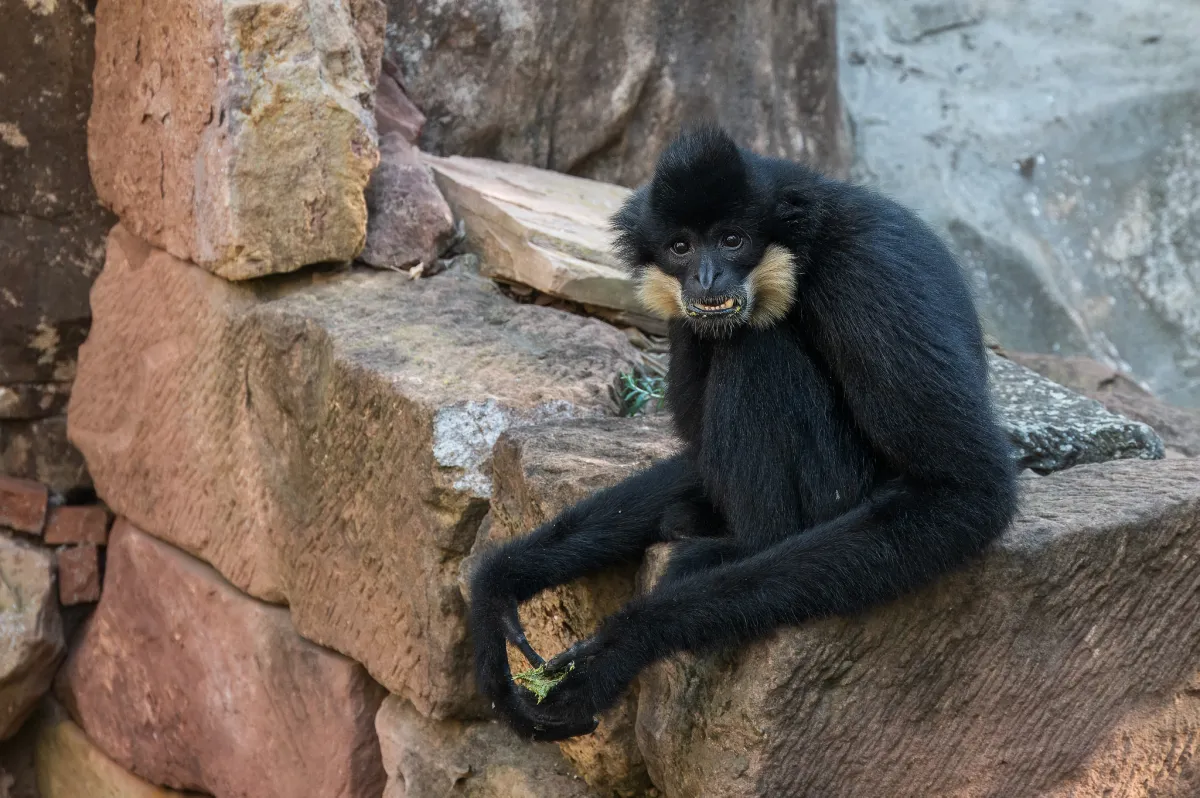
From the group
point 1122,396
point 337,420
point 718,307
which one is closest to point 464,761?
point 337,420

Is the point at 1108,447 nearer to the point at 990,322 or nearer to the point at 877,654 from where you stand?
the point at 877,654

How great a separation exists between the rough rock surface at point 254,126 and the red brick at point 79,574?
150cm

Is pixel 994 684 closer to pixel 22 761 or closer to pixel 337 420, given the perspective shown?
pixel 337 420

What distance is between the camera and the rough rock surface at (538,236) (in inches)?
166

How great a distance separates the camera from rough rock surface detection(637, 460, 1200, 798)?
8.23 feet

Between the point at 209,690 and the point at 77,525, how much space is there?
3.49 ft

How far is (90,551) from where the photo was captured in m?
5.17

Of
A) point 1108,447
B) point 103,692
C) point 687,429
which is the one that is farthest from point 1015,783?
point 103,692

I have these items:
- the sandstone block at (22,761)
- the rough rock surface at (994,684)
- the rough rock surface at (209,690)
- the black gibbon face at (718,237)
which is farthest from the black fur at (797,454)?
the sandstone block at (22,761)

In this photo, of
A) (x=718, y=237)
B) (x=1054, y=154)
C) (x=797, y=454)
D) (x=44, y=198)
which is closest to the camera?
(x=797, y=454)

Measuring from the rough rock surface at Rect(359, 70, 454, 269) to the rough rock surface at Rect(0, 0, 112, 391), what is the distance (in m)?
1.21

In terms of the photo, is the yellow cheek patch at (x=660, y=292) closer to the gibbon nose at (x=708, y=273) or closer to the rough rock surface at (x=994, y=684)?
the gibbon nose at (x=708, y=273)

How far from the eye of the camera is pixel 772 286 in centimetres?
267

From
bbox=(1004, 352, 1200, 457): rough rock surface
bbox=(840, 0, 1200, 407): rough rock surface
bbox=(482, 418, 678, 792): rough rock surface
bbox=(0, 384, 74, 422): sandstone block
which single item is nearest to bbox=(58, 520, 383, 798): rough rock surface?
bbox=(0, 384, 74, 422): sandstone block
